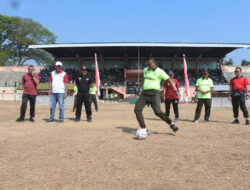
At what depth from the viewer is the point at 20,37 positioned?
5175 centimetres

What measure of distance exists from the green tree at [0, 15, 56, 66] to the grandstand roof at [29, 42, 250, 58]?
1400 centimetres

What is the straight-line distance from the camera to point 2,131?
18.7 feet

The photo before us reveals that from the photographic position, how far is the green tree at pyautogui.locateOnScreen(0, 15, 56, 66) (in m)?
51.4

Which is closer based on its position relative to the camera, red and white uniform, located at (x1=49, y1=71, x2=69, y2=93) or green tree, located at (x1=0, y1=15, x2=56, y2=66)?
red and white uniform, located at (x1=49, y1=71, x2=69, y2=93)

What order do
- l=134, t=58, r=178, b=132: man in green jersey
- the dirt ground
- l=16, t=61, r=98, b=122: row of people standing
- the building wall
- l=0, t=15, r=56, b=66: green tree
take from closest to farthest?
the dirt ground, l=134, t=58, r=178, b=132: man in green jersey, l=16, t=61, r=98, b=122: row of people standing, the building wall, l=0, t=15, r=56, b=66: green tree

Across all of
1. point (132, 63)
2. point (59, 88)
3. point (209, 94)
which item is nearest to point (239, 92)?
point (209, 94)

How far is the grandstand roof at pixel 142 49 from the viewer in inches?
1409

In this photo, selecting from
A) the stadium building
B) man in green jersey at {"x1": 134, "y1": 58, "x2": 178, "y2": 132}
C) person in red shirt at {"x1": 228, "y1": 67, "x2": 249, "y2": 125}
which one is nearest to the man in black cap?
man in green jersey at {"x1": 134, "y1": 58, "x2": 178, "y2": 132}

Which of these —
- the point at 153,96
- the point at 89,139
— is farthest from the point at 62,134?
the point at 153,96

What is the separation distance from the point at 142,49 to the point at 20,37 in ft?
96.9

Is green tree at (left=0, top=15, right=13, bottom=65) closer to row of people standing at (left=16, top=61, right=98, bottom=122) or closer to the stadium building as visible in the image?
the stadium building

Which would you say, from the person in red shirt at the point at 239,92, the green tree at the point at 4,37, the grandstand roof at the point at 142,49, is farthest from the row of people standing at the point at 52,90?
the green tree at the point at 4,37

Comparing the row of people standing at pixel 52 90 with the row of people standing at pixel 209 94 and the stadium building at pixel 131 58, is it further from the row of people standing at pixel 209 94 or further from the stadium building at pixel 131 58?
the stadium building at pixel 131 58

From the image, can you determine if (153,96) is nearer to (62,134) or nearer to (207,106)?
(62,134)
